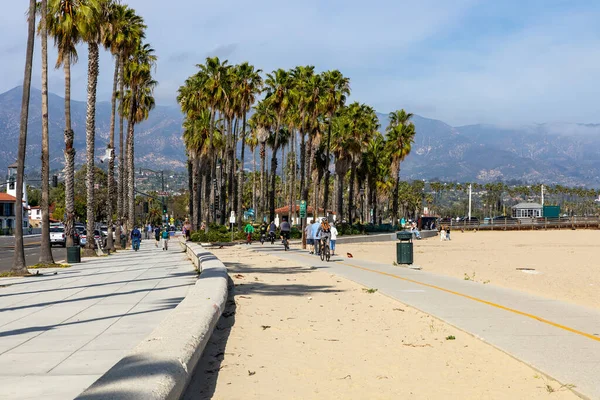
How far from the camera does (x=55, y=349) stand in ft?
29.7

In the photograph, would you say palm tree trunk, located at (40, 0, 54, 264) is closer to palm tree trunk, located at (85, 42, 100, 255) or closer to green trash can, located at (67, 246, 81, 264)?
green trash can, located at (67, 246, 81, 264)

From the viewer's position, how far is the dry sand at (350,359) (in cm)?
695

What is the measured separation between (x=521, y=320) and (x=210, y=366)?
5948mm

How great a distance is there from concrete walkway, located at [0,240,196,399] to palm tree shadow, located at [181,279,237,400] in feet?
3.21

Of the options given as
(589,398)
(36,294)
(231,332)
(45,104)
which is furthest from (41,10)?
(589,398)

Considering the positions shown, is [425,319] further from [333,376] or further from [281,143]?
[281,143]

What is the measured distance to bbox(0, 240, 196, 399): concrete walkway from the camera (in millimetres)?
7254

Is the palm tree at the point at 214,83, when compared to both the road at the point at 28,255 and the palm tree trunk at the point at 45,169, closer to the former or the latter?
the road at the point at 28,255

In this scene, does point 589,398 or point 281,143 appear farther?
point 281,143

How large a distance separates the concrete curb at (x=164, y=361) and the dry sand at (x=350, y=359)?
0.45 meters

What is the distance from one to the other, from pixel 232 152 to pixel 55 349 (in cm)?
6418

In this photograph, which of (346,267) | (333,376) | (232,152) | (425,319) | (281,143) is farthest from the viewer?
(281,143)

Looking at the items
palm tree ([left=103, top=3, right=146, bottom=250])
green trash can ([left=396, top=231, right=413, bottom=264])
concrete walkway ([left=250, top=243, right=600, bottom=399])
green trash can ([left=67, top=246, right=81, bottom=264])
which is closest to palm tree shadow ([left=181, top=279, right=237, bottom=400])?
concrete walkway ([left=250, top=243, right=600, bottom=399])

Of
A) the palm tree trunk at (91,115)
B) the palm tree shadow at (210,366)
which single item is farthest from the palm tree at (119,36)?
the palm tree shadow at (210,366)
